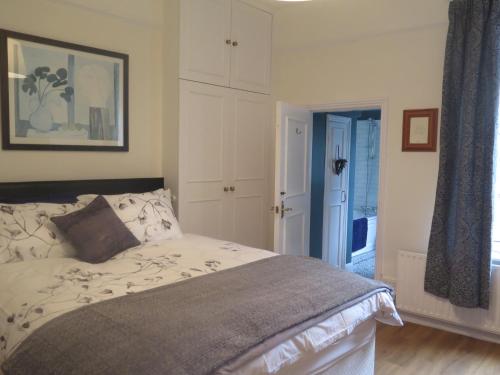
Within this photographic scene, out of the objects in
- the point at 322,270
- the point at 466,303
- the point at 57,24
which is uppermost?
the point at 57,24

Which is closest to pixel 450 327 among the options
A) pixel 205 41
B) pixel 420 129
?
pixel 420 129

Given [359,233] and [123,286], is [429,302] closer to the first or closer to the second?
[123,286]

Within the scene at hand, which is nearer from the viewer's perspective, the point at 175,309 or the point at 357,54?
the point at 175,309

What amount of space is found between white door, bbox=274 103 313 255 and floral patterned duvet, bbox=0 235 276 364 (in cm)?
89

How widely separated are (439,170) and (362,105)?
3.08 ft

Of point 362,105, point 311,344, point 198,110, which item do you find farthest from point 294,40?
point 311,344

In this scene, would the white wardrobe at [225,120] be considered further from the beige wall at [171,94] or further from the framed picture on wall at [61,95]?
the framed picture on wall at [61,95]

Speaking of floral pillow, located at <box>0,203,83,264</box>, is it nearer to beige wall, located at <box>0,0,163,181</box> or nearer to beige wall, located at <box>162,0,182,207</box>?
beige wall, located at <box>0,0,163,181</box>

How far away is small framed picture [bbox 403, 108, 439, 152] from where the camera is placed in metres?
3.29

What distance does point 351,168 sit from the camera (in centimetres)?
519

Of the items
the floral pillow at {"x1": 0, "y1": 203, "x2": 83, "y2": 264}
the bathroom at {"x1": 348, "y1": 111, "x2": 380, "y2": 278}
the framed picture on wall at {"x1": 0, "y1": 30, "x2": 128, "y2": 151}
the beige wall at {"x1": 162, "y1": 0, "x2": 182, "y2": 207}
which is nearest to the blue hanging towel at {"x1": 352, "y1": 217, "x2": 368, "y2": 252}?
the bathroom at {"x1": 348, "y1": 111, "x2": 380, "y2": 278}

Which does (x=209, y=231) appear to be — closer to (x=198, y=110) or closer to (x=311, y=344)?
(x=198, y=110)

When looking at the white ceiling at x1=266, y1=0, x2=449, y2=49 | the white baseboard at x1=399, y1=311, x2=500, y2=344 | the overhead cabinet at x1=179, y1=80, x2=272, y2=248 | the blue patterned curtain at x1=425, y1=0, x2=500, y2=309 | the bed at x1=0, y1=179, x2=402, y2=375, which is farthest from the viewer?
the overhead cabinet at x1=179, y1=80, x2=272, y2=248

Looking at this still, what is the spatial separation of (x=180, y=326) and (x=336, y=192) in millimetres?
3639
